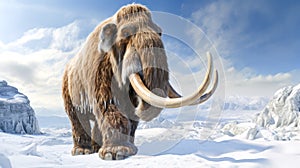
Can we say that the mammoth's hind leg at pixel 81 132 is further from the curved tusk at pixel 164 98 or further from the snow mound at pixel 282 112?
the snow mound at pixel 282 112

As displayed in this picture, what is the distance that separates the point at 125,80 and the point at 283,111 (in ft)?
64.9

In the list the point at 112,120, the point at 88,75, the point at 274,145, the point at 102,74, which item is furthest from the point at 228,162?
the point at 88,75

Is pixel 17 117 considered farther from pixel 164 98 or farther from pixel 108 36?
pixel 164 98

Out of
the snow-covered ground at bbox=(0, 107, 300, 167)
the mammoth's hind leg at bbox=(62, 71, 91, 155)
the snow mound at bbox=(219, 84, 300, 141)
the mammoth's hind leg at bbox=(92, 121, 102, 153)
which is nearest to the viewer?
the snow-covered ground at bbox=(0, 107, 300, 167)

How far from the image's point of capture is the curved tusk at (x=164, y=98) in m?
2.27

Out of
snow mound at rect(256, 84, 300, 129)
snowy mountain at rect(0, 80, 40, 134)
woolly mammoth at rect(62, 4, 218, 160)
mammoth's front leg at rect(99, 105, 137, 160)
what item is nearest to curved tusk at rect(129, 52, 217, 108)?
woolly mammoth at rect(62, 4, 218, 160)

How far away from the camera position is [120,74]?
2988mm

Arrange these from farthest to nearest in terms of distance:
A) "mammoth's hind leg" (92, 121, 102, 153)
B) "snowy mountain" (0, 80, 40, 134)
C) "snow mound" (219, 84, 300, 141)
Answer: "snow mound" (219, 84, 300, 141) → "snowy mountain" (0, 80, 40, 134) → "mammoth's hind leg" (92, 121, 102, 153)

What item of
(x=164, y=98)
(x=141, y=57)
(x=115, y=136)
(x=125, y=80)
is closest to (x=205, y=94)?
(x=164, y=98)

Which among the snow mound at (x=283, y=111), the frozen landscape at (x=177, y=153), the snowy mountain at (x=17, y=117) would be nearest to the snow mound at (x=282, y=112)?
the snow mound at (x=283, y=111)

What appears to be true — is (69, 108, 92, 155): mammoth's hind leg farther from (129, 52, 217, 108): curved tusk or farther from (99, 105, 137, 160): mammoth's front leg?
(129, 52, 217, 108): curved tusk

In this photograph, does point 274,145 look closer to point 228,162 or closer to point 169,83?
point 228,162

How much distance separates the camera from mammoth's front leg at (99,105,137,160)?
2.72m

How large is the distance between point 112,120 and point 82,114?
3.37 feet
